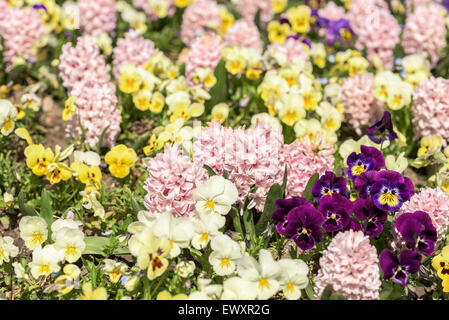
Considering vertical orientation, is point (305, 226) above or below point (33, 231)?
above

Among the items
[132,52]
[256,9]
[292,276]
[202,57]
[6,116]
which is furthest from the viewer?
[256,9]

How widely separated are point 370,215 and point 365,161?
15.3 inches

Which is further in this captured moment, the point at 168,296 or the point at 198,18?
the point at 198,18

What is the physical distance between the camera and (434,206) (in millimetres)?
3049

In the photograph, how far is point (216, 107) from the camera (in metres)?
4.10

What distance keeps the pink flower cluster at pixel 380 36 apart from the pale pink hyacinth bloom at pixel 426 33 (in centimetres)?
14

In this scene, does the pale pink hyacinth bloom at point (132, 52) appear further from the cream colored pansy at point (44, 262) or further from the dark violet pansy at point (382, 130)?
the cream colored pansy at point (44, 262)

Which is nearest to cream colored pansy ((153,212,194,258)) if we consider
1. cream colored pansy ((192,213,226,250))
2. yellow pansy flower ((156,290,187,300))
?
cream colored pansy ((192,213,226,250))

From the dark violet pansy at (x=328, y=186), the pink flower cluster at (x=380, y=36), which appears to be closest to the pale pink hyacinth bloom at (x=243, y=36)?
the pink flower cluster at (x=380, y=36)

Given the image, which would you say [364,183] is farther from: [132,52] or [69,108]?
[132,52]

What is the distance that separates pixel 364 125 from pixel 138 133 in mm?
1738

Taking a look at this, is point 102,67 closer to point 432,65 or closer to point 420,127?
point 420,127

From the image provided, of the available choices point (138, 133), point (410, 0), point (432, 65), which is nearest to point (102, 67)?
point (138, 133)

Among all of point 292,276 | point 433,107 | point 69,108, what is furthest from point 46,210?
point 433,107
